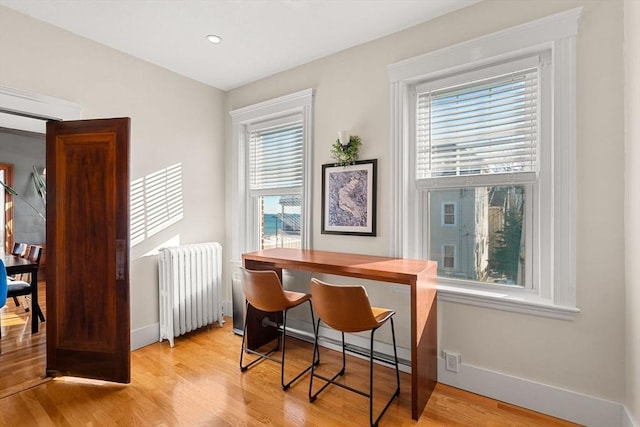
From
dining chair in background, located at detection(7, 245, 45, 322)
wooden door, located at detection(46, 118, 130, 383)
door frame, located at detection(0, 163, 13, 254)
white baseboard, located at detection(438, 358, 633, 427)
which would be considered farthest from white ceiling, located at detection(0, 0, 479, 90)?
door frame, located at detection(0, 163, 13, 254)

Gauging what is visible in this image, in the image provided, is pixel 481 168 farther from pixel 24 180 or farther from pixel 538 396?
pixel 24 180

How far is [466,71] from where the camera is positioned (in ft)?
7.83

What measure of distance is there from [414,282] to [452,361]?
2.85ft

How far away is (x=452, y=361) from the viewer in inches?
92.4

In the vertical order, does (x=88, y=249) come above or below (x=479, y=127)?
below

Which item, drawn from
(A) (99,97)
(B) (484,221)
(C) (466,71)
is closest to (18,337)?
(A) (99,97)

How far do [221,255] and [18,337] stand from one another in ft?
7.01

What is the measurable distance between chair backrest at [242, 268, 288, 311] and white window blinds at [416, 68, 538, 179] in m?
1.43

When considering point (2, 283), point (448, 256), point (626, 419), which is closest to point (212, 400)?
point (448, 256)

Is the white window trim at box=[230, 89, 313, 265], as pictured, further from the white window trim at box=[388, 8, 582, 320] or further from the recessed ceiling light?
the white window trim at box=[388, 8, 582, 320]

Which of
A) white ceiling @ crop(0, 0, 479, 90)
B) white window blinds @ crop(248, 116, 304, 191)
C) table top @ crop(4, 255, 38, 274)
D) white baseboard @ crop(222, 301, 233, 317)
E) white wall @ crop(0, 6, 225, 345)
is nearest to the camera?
white ceiling @ crop(0, 0, 479, 90)

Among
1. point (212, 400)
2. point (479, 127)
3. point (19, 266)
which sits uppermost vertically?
point (479, 127)

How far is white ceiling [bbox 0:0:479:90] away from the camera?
7.59ft

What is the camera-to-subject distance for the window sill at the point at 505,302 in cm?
199
